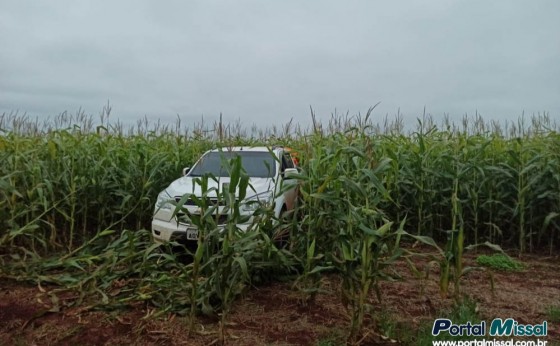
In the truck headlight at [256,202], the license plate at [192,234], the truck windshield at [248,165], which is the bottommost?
the license plate at [192,234]

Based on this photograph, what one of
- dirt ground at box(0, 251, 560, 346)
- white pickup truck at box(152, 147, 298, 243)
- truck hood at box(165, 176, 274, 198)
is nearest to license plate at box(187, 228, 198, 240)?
white pickup truck at box(152, 147, 298, 243)

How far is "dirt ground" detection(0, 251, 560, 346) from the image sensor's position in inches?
131

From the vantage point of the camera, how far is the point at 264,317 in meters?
3.75

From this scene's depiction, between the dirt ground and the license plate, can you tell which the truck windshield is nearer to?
the license plate

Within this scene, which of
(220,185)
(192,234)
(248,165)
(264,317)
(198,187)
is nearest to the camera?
(264,317)

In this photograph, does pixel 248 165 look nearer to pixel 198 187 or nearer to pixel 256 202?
pixel 198 187

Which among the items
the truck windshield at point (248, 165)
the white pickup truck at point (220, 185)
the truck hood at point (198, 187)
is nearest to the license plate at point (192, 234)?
the white pickup truck at point (220, 185)

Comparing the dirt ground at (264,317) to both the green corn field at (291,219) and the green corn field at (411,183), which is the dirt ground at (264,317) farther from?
the green corn field at (411,183)

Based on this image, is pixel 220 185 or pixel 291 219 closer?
pixel 291 219

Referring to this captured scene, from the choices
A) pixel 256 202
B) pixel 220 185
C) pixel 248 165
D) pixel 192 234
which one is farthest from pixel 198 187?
pixel 256 202

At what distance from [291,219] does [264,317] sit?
0.98 meters

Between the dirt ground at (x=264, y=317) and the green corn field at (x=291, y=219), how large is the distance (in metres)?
0.18

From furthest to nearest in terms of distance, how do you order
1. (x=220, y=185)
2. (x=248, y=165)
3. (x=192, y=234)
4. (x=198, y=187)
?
(x=248, y=165) → (x=220, y=185) → (x=198, y=187) → (x=192, y=234)

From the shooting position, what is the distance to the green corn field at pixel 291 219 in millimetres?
3527
